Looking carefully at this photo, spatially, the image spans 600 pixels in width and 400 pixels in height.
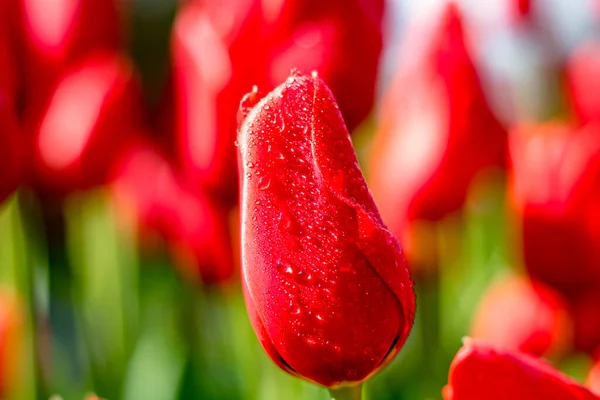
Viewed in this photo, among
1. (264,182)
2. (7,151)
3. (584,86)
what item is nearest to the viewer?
(264,182)

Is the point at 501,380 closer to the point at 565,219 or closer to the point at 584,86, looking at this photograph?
the point at 565,219

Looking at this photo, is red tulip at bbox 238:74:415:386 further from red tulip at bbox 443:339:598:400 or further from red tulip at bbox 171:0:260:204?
red tulip at bbox 171:0:260:204

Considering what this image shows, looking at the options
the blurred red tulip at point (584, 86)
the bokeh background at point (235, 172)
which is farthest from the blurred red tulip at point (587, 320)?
the blurred red tulip at point (584, 86)

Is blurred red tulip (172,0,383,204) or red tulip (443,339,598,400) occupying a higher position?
blurred red tulip (172,0,383,204)

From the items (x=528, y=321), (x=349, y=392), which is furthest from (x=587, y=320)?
(x=349, y=392)

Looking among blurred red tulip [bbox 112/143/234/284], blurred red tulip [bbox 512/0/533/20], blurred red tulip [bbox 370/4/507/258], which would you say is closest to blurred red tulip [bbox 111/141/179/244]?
blurred red tulip [bbox 112/143/234/284]

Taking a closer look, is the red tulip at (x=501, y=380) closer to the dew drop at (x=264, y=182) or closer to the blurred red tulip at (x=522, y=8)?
the dew drop at (x=264, y=182)

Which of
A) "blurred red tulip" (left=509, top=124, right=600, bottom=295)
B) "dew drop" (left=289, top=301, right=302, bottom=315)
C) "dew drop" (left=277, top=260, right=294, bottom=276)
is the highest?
"dew drop" (left=277, top=260, right=294, bottom=276)

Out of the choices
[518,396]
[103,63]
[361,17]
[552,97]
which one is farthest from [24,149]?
[552,97]
